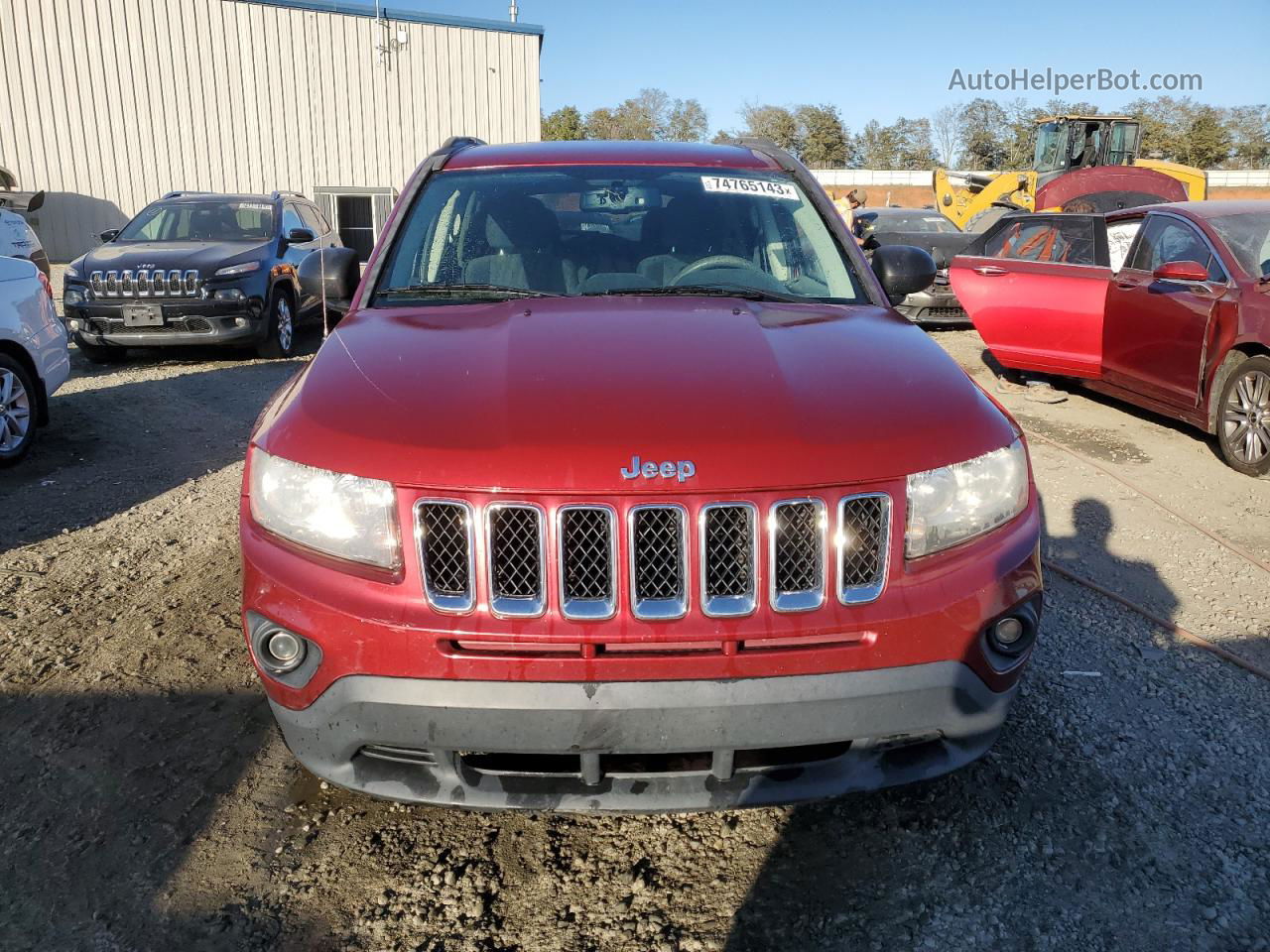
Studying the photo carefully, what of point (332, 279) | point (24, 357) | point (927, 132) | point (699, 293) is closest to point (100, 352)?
point (24, 357)

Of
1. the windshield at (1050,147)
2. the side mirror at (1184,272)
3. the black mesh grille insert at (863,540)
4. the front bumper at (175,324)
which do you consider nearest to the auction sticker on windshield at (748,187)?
the black mesh grille insert at (863,540)

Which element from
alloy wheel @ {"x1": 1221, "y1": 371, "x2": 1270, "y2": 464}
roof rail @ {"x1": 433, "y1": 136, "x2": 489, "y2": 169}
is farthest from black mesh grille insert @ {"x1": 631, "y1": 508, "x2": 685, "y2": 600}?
alloy wheel @ {"x1": 1221, "y1": 371, "x2": 1270, "y2": 464}

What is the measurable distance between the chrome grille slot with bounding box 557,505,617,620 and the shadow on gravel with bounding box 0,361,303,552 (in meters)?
3.88

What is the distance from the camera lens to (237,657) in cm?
349

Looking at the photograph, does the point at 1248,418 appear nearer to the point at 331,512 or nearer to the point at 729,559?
the point at 729,559

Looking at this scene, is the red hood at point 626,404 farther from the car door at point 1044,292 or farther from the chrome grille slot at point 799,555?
the car door at point 1044,292

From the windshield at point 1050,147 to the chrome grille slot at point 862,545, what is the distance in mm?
21304

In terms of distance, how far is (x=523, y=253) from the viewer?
10.7 ft

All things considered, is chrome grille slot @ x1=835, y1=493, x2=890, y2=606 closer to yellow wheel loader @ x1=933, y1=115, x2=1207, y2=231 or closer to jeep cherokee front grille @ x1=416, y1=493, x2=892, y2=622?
jeep cherokee front grille @ x1=416, y1=493, x2=892, y2=622

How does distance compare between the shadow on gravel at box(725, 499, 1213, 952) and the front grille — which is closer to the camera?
the shadow on gravel at box(725, 499, 1213, 952)

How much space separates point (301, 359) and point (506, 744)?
911cm

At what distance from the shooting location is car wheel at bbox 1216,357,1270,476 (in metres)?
5.79

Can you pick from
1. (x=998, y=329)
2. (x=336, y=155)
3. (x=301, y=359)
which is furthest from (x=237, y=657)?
(x=336, y=155)

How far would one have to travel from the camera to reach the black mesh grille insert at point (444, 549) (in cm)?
200
